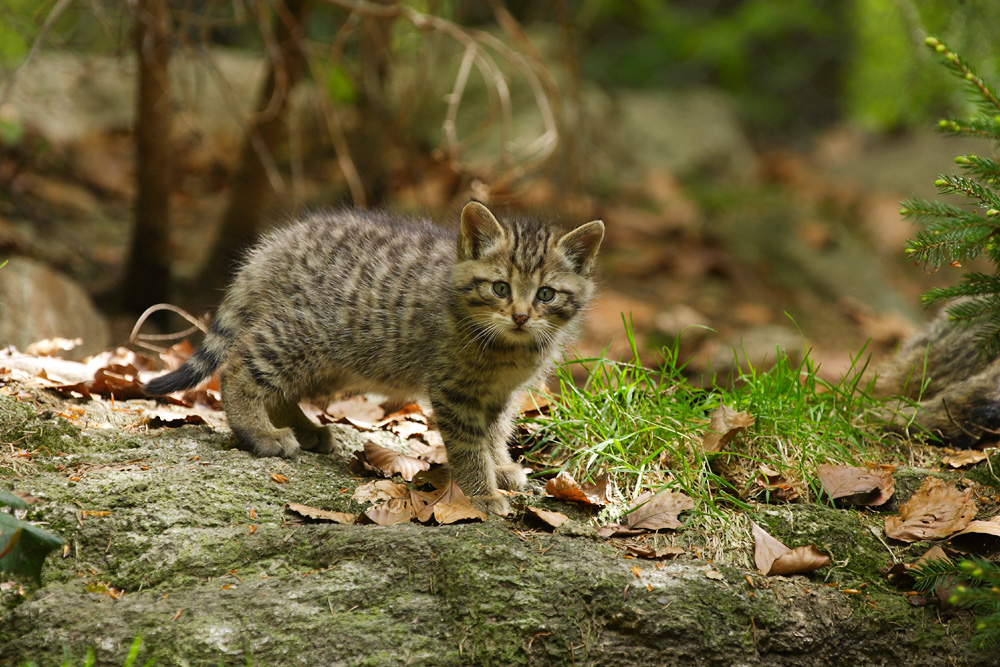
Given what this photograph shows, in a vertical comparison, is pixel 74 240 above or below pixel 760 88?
below

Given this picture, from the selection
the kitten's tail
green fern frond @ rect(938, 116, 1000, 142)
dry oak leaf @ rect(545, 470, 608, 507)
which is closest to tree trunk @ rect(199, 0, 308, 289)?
the kitten's tail

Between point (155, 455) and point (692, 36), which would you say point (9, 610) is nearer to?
point (155, 455)

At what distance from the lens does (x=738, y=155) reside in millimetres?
12469

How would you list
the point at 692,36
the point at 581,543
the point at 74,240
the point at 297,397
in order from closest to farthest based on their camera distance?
1. the point at 581,543
2. the point at 297,397
3. the point at 74,240
4. the point at 692,36

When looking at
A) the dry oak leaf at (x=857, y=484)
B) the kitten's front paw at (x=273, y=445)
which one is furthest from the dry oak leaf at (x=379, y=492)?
the dry oak leaf at (x=857, y=484)

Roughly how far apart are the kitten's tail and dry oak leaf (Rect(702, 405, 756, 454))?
233 centimetres

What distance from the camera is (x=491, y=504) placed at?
3.60 metres

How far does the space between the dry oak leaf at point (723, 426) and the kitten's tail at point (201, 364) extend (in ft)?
7.64

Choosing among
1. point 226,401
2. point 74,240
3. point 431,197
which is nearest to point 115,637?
point 226,401

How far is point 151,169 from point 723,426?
4881 mm

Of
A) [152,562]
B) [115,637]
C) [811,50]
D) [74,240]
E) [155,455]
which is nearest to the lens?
[115,637]

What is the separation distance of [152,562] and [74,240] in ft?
18.0

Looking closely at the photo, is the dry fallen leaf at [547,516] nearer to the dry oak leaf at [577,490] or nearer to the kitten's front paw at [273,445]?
the dry oak leaf at [577,490]

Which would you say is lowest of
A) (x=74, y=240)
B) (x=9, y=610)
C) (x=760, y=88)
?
(x=74, y=240)
